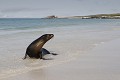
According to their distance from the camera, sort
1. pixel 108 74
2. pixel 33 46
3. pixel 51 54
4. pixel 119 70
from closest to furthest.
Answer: pixel 108 74
pixel 119 70
pixel 33 46
pixel 51 54

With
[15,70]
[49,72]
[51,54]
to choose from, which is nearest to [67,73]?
[49,72]

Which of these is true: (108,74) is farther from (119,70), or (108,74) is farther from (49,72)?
(49,72)

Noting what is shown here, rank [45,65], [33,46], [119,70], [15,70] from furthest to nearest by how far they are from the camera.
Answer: [33,46], [45,65], [15,70], [119,70]

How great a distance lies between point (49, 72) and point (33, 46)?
9.89ft

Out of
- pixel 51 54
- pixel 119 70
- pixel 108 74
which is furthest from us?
pixel 51 54

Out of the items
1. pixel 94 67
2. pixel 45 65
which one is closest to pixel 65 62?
pixel 45 65

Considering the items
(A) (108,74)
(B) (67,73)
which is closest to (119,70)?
(A) (108,74)

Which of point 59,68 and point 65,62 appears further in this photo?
point 65,62

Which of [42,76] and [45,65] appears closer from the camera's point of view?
[42,76]

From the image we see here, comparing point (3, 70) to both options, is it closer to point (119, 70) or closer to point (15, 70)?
point (15, 70)

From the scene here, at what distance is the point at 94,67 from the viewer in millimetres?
8742

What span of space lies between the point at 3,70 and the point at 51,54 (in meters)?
3.59

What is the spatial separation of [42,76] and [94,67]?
67.1 inches

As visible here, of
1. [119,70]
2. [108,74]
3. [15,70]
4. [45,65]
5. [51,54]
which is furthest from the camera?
[51,54]
